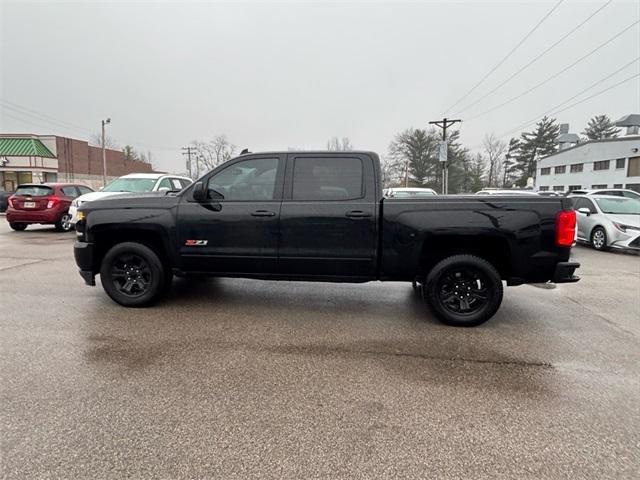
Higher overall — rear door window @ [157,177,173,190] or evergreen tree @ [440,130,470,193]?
evergreen tree @ [440,130,470,193]

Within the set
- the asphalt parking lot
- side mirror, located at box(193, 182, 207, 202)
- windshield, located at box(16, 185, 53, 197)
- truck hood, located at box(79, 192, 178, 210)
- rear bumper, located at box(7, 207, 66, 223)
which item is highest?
windshield, located at box(16, 185, 53, 197)

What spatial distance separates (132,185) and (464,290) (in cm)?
1033

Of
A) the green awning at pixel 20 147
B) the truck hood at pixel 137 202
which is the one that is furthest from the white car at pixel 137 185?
the green awning at pixel 20 147

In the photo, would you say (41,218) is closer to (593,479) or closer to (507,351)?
(507,351)

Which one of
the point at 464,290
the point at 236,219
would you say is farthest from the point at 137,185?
the point at 464,290

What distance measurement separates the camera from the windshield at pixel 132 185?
439 inches

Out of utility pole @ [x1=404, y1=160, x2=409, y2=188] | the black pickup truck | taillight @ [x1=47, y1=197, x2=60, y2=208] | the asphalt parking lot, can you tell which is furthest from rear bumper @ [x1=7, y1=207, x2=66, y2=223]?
utility pole @ [x1=404, y1=160, x2=409, y2=188]

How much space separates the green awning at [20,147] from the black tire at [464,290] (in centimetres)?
4554

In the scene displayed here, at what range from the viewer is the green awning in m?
37.4

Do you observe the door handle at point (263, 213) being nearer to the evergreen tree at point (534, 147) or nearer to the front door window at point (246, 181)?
the front door window at point (246, 181)

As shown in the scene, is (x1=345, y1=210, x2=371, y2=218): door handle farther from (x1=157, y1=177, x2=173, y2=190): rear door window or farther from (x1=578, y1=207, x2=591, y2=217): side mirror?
(x1=578, y1=207, x2=591, y2=217): side mirror

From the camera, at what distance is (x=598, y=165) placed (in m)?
39.8

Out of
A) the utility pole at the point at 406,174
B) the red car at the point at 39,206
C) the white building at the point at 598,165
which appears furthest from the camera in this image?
the utility pole at the point at 406,174

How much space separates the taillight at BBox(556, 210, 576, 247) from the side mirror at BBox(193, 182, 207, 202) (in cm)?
405
